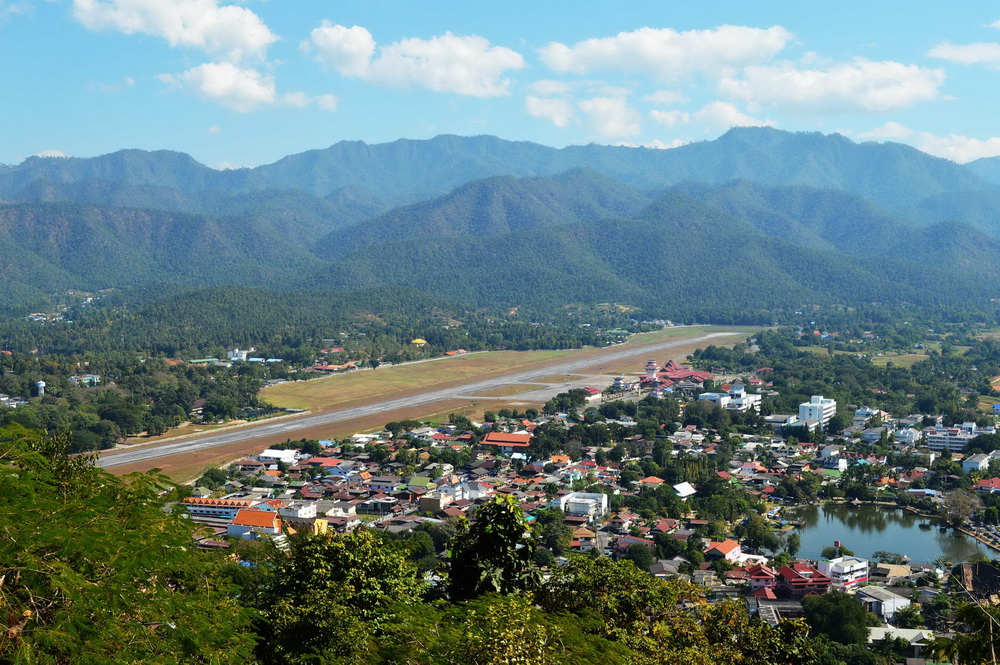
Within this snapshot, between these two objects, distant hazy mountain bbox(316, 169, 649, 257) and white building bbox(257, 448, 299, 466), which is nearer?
white building bbox(257, 448, 299, 466)

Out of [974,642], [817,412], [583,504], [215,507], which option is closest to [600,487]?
[583,504]

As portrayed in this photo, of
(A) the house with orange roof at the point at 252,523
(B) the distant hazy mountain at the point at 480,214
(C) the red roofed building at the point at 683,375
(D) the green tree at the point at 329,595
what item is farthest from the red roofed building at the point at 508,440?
(B) the distant hazy mountain at the point at 480,214

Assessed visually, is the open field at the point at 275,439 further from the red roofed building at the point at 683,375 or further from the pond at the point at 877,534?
the pond at the point at 877,534

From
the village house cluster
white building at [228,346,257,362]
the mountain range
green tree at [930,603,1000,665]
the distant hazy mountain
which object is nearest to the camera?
green tree at [930,603,1000,665]

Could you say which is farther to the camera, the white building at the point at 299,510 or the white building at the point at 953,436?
the white building at the point at 953,436

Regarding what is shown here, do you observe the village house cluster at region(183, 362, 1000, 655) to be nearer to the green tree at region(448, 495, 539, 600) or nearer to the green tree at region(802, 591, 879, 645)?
the green tree at region(802, 591, 879, 645)

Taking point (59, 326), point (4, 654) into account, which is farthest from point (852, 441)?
point (59, 326)

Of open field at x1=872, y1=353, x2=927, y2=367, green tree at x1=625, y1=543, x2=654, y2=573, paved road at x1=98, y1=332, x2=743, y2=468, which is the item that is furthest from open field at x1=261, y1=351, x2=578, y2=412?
green tree at x1=625, y1=543, x2=654, y2=573
